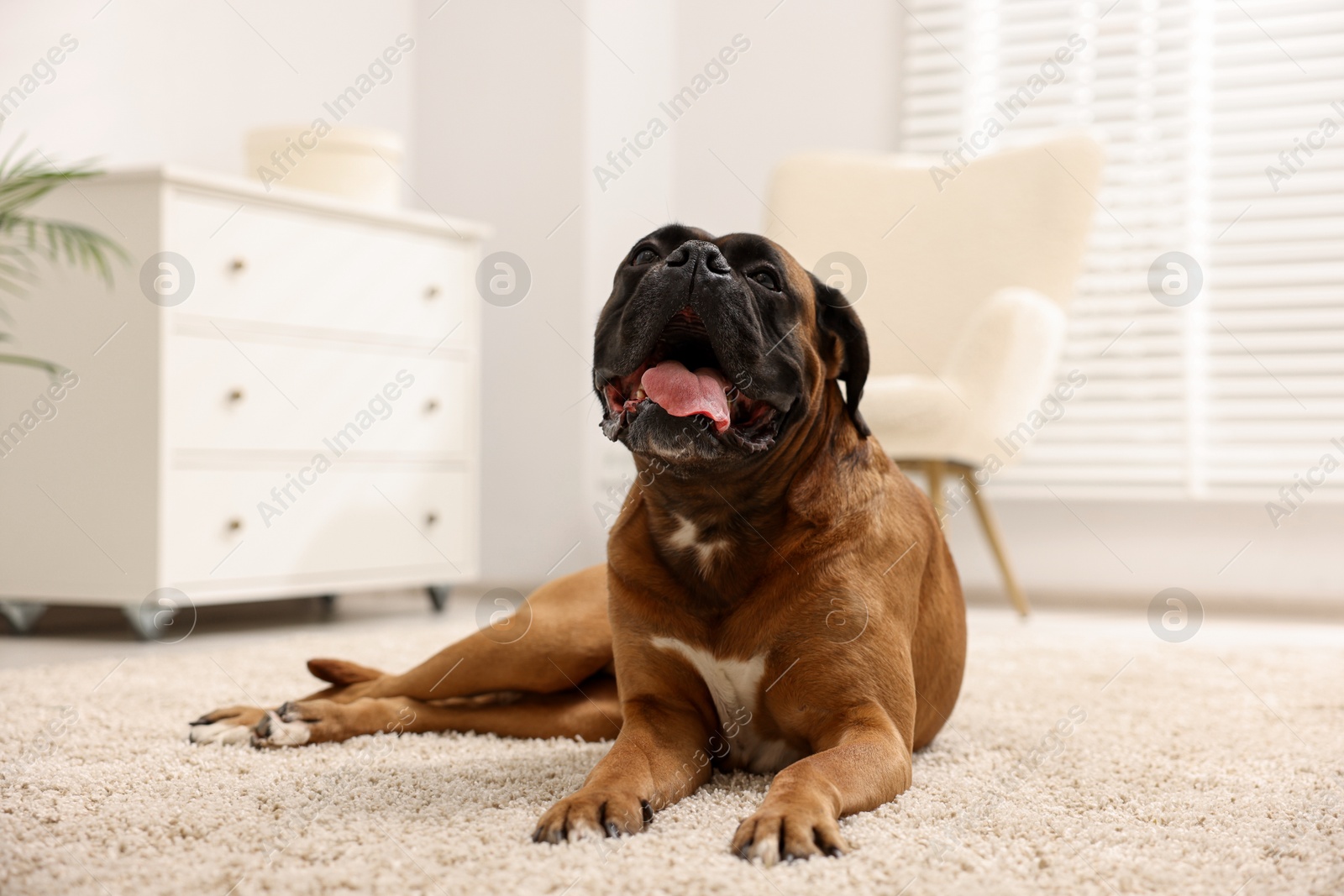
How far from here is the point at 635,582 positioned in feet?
5.25

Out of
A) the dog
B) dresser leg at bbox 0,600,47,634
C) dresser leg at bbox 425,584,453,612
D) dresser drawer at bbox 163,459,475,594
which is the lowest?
dresser leg at bbox 425,584,453,612

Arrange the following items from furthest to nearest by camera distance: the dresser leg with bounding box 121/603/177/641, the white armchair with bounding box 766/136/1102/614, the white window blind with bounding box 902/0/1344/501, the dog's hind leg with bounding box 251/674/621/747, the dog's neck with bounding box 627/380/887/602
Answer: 1. the white window blind with bounding box 902/0/1344/501
2. the white armchair with bounding box 766/136/1102/614
3. the dresser leg with bounding box 121/603/177/641
4. the dog's hind leg with bounding box 251/674/621/747
5. the dog's neck with bounding box 627/380/887/602

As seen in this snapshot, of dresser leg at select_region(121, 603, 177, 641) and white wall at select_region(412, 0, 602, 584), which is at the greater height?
white wall at select_region(412, 0, 602, 584)

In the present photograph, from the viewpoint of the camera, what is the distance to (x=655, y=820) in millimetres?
1368

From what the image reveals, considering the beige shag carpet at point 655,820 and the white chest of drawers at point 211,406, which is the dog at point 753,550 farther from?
the white chest of drawers at point 211,406

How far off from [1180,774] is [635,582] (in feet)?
2.90

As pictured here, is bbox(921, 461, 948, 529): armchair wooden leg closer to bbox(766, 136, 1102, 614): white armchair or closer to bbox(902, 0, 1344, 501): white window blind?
bbox(766, 136, 1102, 614): white armchair

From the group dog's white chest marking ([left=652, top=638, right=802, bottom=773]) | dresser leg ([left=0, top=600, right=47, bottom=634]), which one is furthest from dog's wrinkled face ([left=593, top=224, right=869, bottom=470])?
dresser leg ([left=0, top=600, right=47, bottom=634])

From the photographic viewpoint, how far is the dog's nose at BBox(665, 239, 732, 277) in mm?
1489

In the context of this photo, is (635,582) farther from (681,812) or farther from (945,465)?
(945,465)

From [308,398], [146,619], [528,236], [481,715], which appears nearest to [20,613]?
[146,619]

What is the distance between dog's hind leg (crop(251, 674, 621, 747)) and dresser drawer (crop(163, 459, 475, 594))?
62.5 inches

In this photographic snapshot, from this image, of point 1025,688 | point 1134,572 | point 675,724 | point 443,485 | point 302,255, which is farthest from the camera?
point 1134,572

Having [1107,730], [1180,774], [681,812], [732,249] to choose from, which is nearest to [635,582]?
[681,812]
